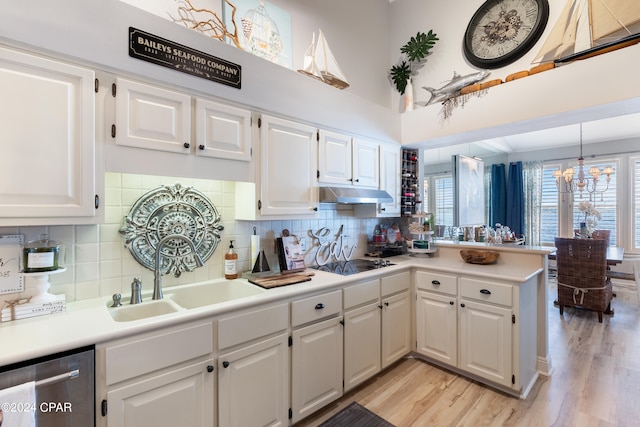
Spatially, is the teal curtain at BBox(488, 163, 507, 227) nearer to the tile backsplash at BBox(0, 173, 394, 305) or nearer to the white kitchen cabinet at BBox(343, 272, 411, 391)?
the white kitchen cabinet at BBox(343, 272, 411, 391)

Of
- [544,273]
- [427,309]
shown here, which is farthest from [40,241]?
[544,273]

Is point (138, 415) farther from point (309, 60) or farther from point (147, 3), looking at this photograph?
point (309, 60)

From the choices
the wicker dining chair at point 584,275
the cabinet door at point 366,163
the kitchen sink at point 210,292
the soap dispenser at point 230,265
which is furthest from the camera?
the wicker dining chair at point 584,275

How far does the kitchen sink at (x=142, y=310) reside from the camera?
5.10 ft

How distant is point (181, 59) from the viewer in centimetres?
163

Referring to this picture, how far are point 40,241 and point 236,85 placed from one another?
1.33m

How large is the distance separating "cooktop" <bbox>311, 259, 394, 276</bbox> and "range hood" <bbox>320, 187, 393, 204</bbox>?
1.84 ft

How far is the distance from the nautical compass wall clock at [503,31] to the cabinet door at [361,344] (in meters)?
2.49

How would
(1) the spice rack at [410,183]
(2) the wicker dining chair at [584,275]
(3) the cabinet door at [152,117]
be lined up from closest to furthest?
(3) the cabinet door at [152,117], (1) the spice rack at [410,183], (2) the wicker dining chair at [584,275]

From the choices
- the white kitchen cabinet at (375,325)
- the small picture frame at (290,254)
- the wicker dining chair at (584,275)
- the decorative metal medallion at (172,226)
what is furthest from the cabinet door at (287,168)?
the wicker dining chair at (584,275)

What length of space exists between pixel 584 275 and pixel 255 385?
13.9 ft

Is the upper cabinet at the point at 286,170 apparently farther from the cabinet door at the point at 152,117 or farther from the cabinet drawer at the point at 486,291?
the cabinet drawer at the point at 486,291

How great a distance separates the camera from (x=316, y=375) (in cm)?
191

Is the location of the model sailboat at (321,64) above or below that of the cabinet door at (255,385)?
above
